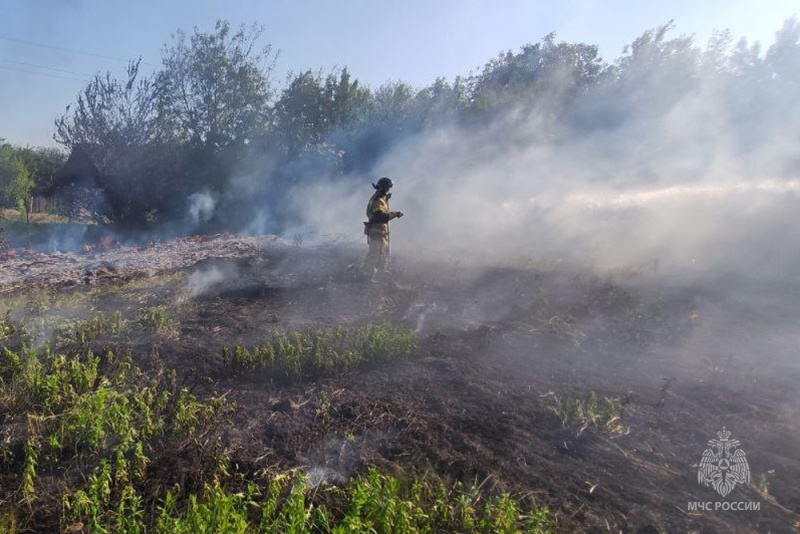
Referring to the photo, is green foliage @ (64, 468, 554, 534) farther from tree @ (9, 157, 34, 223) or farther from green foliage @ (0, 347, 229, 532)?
tree @ (9, 157, 34, 223)

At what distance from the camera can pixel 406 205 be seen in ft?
56.1

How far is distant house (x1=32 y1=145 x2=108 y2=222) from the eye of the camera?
59.5ft

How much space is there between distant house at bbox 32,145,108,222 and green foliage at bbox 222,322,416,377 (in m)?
16.5

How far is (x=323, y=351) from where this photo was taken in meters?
5.37

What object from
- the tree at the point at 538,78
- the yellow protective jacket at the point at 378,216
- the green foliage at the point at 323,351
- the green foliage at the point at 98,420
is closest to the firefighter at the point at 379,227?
the yellow protective jacket at the point at 378,216

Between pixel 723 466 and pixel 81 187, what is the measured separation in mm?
21384

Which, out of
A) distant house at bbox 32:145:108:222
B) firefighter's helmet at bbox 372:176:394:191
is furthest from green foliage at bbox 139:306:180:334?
distant house at bbox 32:145:108:222

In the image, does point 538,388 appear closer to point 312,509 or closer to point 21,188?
point 312,509

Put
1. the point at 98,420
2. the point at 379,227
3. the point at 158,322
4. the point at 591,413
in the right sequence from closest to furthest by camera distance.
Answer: the point at 98,420 < the point at 591,413 < the point at 158,322 < the point at 379,227

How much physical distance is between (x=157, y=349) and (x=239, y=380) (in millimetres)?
1225

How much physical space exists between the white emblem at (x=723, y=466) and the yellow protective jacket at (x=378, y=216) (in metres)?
6.02

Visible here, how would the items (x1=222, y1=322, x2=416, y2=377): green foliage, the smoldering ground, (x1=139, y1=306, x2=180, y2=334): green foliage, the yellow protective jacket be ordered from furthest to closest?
the yellow protective jacket, (x1=139, y1=306, x2=180, y2=334): green foliage, (x1=222, y1=322, x2=416, y2=377): green foliage, the smoldering ground

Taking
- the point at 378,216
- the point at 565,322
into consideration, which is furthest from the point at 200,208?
the point at 565,322

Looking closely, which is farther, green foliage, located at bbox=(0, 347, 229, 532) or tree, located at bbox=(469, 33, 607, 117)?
tree, located at bbox=(469, 33, 607, 117)
